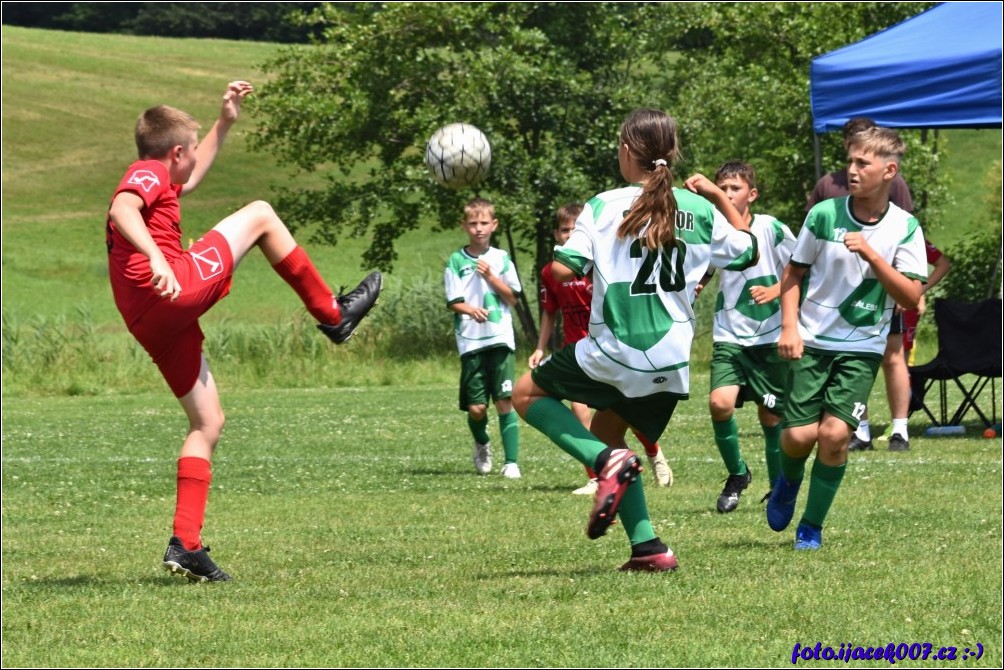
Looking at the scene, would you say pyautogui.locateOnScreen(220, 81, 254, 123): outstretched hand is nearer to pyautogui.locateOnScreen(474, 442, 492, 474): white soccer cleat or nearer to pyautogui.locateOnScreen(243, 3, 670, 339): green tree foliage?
pyautogui.locateOnScreen(474, 442, 492, 474): white soccer cleat

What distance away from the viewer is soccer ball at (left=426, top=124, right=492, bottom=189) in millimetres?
10773

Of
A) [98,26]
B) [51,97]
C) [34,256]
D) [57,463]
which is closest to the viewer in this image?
[57,463]

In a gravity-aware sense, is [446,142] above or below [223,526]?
above

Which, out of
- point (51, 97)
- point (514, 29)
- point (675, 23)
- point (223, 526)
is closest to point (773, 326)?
point (223, 526)

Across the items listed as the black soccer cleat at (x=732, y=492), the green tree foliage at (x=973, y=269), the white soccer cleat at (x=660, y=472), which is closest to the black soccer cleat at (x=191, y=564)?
the black soccer cleat at (x=732, y=492)

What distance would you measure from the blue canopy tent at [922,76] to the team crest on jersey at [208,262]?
267 inches

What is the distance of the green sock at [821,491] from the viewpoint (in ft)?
21.2

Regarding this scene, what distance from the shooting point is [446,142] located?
10930mm

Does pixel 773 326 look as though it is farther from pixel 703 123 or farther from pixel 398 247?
pixel 398 247

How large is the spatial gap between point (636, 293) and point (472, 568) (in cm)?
143

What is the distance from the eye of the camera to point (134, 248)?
19.1 feet

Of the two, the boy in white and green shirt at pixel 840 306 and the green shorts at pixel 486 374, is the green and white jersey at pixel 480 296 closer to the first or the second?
the green shorts at pixel 486 374

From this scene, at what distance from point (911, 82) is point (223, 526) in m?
6.22

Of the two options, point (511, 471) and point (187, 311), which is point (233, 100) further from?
point (511, 471)
